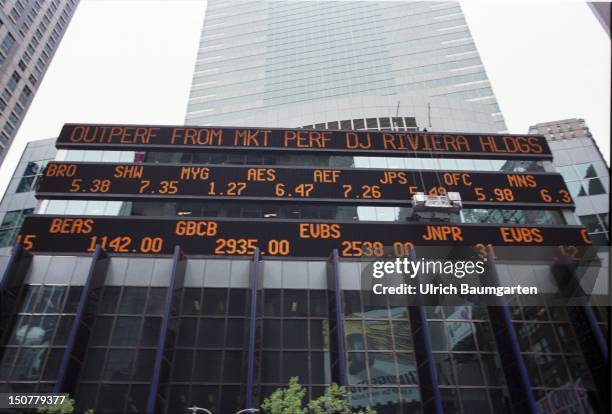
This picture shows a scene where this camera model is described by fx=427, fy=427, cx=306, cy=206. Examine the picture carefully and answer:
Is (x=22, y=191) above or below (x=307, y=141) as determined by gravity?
above

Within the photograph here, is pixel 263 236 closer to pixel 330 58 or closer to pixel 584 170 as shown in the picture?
pixel 584 170

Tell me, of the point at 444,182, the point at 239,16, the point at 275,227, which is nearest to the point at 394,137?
the point at 444,182

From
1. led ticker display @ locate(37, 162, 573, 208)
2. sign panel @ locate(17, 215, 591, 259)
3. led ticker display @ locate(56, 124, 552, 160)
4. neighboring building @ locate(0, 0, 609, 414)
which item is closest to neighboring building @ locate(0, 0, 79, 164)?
led ticker display @ locate(56, 124, 552, 160)

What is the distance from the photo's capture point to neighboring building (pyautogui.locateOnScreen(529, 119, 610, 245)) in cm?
3253

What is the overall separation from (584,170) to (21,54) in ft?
297

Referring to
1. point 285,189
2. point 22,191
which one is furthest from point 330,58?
point 285,189

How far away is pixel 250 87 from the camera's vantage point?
7981 cm

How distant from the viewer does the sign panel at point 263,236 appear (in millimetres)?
23531

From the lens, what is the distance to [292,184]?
88.0 ft

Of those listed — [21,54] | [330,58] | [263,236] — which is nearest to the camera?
[263,236]

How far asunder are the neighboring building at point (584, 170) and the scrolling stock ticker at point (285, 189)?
7.41 m

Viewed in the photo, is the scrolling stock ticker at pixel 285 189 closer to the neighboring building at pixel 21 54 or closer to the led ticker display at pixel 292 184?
the led ticker display at pixel 292 184

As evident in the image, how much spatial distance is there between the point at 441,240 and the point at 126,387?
18.0m

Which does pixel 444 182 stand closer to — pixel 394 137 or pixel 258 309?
Answer: pixel 394 137
